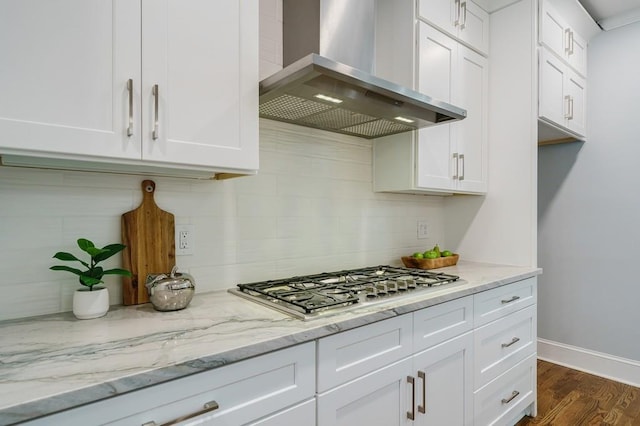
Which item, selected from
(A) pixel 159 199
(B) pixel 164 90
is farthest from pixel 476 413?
(B) pixel 164 90

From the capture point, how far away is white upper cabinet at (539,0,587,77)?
7.62 ft

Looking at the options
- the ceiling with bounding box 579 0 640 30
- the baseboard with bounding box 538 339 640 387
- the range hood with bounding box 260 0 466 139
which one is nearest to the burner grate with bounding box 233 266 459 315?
the range hood with bounding box 260 0 466 139

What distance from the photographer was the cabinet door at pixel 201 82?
1074mm

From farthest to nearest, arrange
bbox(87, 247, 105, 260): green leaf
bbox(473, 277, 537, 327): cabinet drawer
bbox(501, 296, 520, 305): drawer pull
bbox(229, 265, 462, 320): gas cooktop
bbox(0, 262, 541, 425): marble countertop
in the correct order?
bbox(501, 296, 520, 305): drawer pull → bbox(473, 277, 537, 327): cabinet drawer → bbox(229, 265, 462, 320): gas cooktop → bbox(87, 247, 105, 260): green leaf → bbox(0, 262, 541, 425): marble countertop

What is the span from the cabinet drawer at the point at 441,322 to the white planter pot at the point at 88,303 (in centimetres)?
109

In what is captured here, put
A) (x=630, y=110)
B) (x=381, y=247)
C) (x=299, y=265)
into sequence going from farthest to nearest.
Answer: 1. (x=630, y=110)
2. (x=381, y=247)
3. (x=299, y=265)

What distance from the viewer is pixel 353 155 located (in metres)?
2.08

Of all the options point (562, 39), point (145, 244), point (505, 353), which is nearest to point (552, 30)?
point (562, 39)

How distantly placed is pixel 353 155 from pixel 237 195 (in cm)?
77

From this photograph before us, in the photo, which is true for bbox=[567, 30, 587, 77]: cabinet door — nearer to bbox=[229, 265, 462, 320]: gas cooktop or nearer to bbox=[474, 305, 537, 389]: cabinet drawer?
bbox=[474, 305, 537, 389]: cabinet drawer

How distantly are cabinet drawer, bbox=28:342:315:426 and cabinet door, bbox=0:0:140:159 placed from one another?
628 millimetres

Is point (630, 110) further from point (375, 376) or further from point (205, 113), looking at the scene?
point (205, 113)

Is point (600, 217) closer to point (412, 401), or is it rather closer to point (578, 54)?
point (578, 54)

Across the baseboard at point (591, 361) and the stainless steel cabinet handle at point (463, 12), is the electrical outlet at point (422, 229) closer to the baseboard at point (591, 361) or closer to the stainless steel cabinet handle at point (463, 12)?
the stainless steel cabinet handle at point (463, 12)
